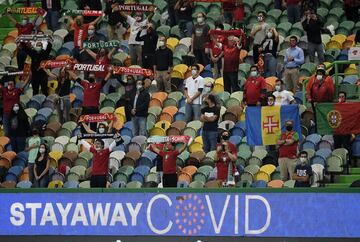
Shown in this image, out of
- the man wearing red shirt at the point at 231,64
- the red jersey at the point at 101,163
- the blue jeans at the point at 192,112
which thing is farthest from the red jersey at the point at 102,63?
the red jersey at the point at 101,163

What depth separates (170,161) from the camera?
29.8 m

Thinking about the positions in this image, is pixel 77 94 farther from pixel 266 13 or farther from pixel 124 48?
pixel 266 13

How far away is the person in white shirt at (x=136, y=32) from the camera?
3472cm

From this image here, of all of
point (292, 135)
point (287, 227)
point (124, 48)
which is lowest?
point (287, 227)

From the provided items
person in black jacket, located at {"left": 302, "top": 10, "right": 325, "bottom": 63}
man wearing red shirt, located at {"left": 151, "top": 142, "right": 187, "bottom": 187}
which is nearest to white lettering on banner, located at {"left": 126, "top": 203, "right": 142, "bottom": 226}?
man wearing red shirt, located at {"left": 151, "top": 142, "right": 187, "bottom": 187}

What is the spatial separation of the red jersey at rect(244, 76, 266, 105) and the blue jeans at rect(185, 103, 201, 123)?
1553 mm

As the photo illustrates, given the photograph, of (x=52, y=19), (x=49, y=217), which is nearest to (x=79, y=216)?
(x=49, y=217)

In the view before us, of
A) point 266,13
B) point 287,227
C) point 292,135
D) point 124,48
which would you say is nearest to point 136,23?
point 124,48

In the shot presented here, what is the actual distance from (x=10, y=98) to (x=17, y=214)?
5337 mm

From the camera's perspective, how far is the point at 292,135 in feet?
96.4

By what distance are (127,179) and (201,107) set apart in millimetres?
2564

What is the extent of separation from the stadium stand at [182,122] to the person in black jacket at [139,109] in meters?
0.22

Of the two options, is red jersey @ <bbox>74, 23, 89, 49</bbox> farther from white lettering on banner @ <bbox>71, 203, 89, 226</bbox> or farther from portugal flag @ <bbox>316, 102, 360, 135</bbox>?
portugal flag @ <bbox>316, 102, 360, 135</bbox>

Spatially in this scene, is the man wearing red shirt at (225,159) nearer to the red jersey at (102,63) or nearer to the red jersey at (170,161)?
the red jersey at (170,161)
